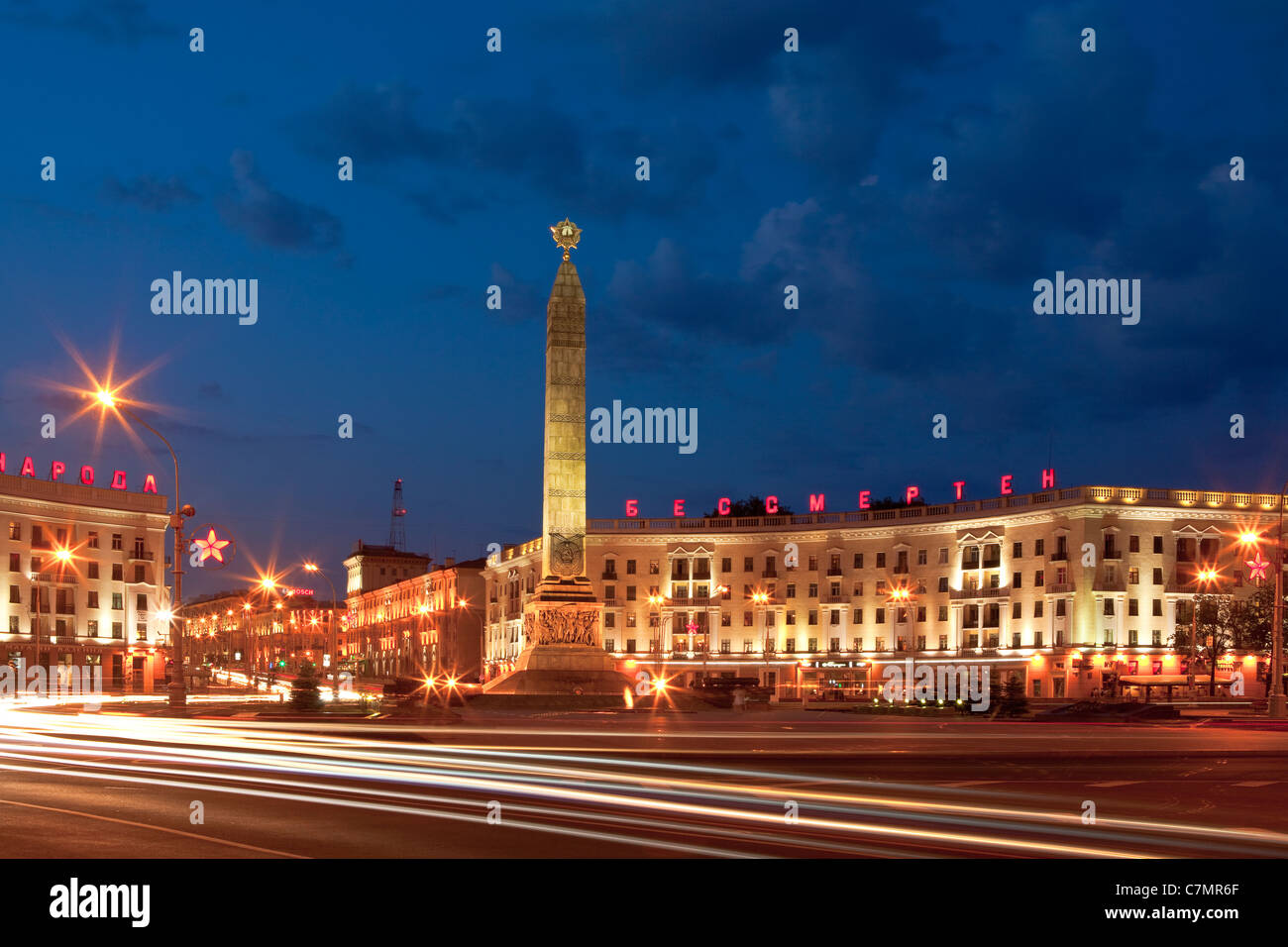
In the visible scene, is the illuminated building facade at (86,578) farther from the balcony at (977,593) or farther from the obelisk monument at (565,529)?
the balcony at (977,593)

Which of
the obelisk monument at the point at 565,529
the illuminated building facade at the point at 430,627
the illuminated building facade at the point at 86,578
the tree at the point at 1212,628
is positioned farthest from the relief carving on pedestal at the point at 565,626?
the illuminated building facade at the point at 430,627

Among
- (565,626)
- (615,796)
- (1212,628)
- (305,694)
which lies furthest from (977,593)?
(615,796)

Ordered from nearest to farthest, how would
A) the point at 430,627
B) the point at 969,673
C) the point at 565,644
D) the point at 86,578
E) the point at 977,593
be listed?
the point at 565,644, the point at 86,578, the point at 969,673, the point at 977,593, the point at 430,627

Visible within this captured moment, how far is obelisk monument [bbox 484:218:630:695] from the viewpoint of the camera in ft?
217

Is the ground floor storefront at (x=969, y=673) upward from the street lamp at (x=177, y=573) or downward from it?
downward

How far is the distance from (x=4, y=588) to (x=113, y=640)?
1010 centimetres

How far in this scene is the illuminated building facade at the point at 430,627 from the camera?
15350 cm

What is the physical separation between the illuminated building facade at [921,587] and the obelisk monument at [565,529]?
27.8m

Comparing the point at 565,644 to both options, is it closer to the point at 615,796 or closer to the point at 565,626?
the point at 565,626

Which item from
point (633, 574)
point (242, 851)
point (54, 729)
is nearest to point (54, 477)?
point (633, 574)

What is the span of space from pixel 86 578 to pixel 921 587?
2752 inches

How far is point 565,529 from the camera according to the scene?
2635 inches
